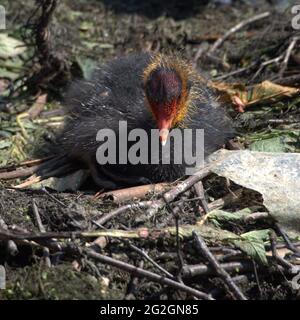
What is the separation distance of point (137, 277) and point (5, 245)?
23.4 inches

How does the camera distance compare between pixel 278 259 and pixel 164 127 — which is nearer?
pixel 278 259

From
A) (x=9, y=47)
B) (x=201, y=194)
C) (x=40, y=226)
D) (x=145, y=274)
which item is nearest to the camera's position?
(x=145, y=274)

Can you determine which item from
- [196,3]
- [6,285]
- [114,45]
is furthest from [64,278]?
[196,3]

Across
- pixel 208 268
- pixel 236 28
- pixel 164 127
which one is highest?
pixel 236 28

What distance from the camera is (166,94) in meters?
4.05

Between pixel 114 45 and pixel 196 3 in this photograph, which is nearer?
pixel 114 45

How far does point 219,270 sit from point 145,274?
1.05 feet

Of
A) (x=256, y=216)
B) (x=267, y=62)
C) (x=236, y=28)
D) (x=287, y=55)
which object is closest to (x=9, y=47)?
(x=236, y=28)

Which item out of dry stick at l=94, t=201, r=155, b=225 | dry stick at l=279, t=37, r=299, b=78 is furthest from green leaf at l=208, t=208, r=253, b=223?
dry stick at l=279, t=37, r=299, b=78

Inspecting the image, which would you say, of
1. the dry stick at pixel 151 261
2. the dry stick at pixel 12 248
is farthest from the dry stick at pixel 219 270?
the dry stick at pixel 12 248

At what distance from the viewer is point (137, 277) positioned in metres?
3.16

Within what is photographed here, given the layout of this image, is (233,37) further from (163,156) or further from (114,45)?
(163,156)

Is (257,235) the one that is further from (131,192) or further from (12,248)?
(12,248)

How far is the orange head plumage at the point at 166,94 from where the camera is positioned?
4.04 meters
